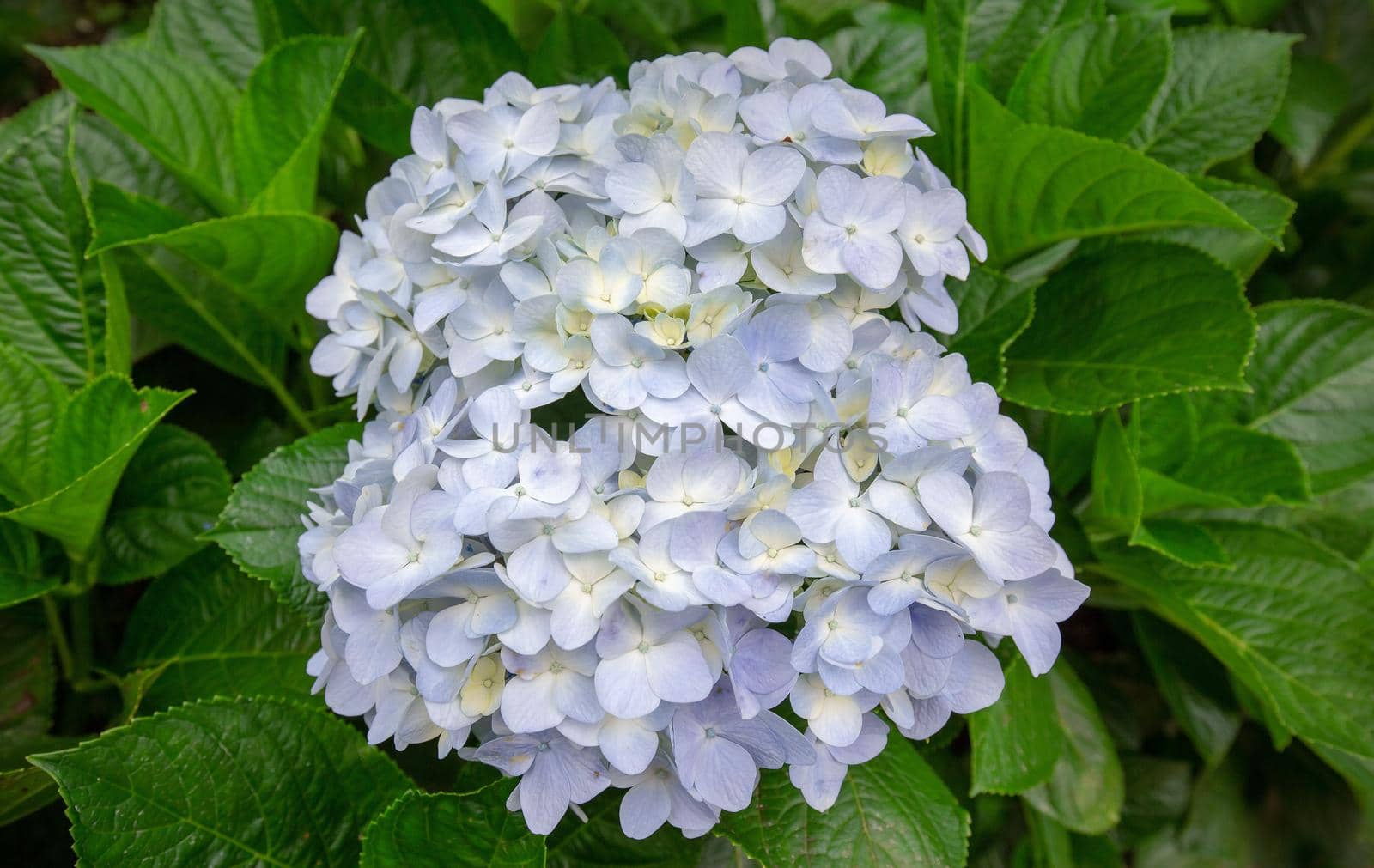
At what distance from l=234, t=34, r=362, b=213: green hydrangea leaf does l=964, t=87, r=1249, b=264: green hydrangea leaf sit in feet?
2.07

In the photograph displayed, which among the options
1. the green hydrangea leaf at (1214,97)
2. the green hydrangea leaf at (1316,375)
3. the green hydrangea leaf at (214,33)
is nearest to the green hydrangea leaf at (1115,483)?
the green hydrangea leaf at (1316,375)

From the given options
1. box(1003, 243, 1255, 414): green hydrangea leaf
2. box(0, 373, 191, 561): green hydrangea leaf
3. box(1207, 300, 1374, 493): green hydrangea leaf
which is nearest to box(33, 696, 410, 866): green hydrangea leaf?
box(0, 373, 191, 561): green hydrangea leaf

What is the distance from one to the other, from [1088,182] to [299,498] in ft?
2.54

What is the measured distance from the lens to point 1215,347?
3.02 ft

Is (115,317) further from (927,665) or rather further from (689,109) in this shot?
(927,665)

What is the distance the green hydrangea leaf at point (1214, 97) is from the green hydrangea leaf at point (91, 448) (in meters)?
1.07

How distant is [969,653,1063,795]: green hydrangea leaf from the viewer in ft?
2.91

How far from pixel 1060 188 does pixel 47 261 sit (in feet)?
3.35

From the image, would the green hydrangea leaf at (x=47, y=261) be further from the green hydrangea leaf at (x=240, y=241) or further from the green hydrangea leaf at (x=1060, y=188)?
the green hydrangea leaf at (x=1060, y=188)

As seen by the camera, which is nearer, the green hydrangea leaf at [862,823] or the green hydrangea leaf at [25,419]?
the green hydrangea leaf at [862,823]

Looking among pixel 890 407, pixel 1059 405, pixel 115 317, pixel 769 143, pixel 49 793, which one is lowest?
pixel 49 793

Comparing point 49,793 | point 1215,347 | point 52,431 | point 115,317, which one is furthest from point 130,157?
point 1215,347

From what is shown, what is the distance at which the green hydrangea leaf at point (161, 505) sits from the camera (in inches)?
39.5

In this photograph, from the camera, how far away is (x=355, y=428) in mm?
901
